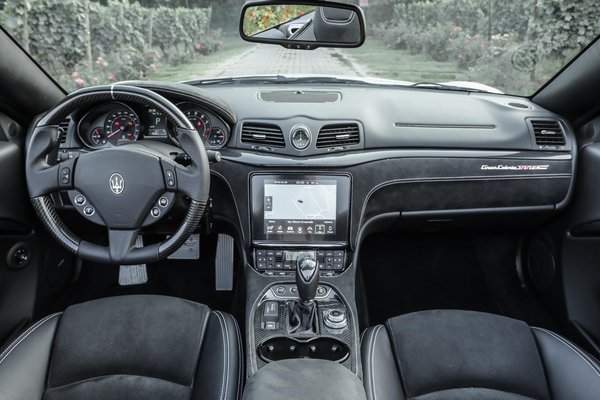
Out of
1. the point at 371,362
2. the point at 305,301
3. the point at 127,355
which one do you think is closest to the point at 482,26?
the point at 305,301

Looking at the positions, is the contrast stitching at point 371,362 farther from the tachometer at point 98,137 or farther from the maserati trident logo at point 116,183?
the tachometer at point 98,137

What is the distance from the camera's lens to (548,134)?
2.86 meters

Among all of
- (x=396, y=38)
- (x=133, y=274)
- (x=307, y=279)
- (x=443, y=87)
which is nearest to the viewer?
(x=307, y=279)

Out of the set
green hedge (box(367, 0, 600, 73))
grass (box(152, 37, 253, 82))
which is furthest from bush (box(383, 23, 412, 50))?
grass (box(152, 37, 253, 82))

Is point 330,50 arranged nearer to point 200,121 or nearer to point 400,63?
point 200,121

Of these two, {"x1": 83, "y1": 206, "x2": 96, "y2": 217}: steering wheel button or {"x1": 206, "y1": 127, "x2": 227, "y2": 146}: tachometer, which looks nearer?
{"x1": 83, "y1": 206, "x2": 96, "y2": 217}: steering wheel button

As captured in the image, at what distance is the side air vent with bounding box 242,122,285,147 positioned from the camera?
2.62 meters

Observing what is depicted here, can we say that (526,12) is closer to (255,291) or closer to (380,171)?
(380,171)

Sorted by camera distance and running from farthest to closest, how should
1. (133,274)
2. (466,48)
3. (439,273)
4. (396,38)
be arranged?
(466,48)
(396,38)
(439,273)
(133,274)

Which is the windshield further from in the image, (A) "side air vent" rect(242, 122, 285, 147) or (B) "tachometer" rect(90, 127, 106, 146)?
(B) "tachometer" rect(90, 127, 106, 146)

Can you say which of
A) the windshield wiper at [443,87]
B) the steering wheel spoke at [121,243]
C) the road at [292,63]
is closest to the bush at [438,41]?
the road at [292,63]

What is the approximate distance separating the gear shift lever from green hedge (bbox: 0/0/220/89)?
2339 millimetres

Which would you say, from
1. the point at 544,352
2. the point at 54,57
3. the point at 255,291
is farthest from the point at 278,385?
the point at 54,57

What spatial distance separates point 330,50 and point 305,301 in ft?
5.03
